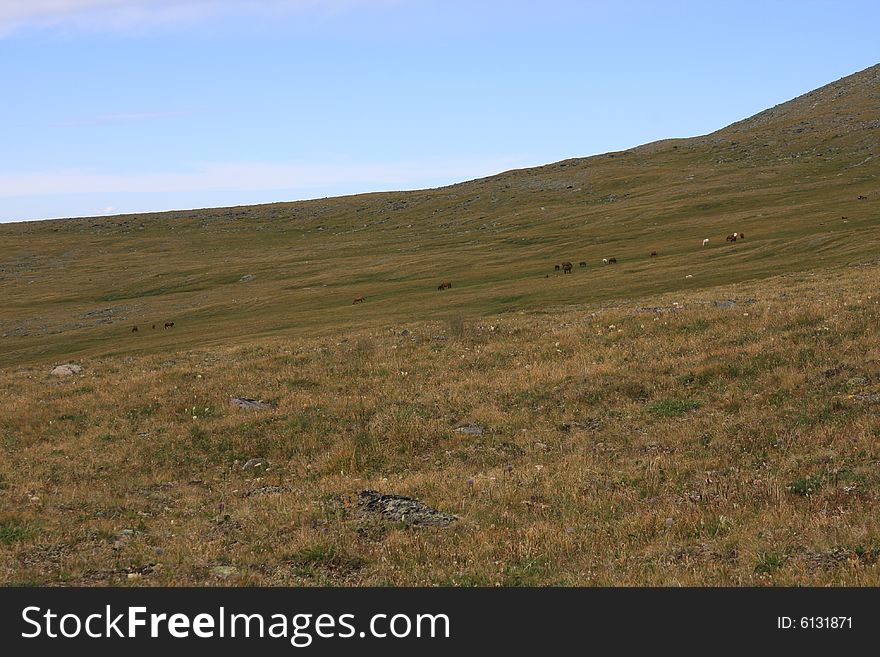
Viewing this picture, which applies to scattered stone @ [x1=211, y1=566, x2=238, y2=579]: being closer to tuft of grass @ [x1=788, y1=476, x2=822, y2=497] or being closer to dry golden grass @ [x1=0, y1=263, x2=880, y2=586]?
dry golden grass @ [x1=0, y1=263, x2=880, y2=586]

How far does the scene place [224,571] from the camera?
10594 millimetres

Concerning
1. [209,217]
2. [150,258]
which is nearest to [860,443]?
[150,258]

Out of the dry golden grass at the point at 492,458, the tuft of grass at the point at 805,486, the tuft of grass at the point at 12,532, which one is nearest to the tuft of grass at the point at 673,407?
the dry golden grass at the point at 492,458

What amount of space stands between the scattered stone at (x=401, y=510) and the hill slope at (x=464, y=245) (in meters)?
28.5

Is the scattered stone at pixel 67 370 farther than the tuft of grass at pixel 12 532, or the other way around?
the scattered stone at pixel 67 370

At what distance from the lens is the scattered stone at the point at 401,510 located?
12508mm

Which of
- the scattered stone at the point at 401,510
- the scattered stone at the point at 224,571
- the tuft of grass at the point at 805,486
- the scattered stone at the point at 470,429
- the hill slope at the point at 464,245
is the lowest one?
the tuft of grass at the point at 805,486

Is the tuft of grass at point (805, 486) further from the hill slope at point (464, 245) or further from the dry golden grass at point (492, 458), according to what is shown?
the hill slope at point (464, 245)

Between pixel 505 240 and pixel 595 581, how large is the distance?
88852 millimetres

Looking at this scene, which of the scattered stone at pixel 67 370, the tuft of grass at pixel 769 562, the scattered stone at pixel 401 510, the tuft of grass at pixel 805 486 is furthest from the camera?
the scattered stone at pixel 67 370

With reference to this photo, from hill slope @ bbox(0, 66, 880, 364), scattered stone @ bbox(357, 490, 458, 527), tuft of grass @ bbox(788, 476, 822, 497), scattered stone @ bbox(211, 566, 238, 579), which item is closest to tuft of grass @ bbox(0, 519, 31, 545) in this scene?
scattered stone @ bbox(211, 566, 238, 579)

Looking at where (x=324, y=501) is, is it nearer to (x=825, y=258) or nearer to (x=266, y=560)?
(x=266, y=560)

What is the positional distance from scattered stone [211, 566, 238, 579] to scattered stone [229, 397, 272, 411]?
1137cm

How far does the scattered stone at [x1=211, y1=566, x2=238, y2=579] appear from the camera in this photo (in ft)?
34.1
